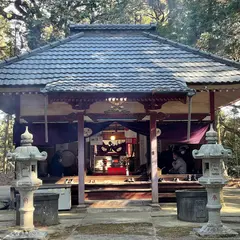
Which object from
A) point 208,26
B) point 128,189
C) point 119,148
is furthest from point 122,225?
point 208,26

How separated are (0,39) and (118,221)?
49.9 feet

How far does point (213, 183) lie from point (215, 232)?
2.84ft

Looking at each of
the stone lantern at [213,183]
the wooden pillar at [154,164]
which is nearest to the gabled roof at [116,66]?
the wooden pillar at [154,164]

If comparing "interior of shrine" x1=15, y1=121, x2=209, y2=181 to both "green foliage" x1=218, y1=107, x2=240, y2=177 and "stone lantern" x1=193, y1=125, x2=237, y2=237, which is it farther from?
"green foliage" x1=218, y1=107, x2=240, y2=177

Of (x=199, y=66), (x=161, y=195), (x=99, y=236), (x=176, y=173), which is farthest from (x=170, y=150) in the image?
(x=99, y=236)

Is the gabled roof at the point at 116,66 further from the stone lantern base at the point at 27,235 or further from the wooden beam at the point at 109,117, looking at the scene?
the stone lantern base at the point at 27,235

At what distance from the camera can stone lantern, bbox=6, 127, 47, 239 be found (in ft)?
22.0

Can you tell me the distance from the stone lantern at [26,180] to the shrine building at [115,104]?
8.51ft

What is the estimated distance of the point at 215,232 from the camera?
6633 millimetres

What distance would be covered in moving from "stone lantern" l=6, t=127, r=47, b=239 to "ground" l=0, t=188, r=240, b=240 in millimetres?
591

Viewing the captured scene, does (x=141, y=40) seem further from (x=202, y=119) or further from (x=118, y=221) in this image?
(x=118, y=221)

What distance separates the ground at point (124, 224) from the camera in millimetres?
6875

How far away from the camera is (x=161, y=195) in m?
10.7

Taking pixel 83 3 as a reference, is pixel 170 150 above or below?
below
